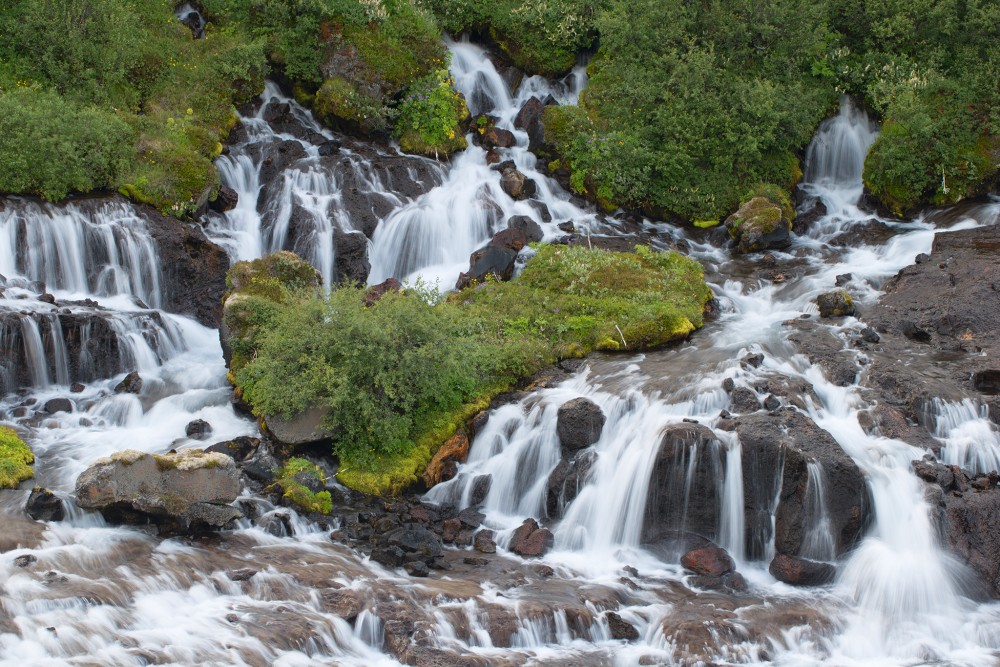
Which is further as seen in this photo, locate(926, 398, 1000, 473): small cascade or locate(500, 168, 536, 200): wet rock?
locate(500, 168, 536, 200): wet rock

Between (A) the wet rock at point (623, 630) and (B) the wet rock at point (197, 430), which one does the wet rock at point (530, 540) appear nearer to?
(A) the wet rock at point (623, 630)

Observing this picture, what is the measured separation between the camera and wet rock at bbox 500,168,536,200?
21938 millimetres

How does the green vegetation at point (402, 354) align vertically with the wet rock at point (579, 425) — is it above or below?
Result: above

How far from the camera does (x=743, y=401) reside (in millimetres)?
12969

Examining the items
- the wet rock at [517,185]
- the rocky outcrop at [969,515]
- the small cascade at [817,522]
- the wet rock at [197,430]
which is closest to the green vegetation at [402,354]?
the wet rock at [197,430]

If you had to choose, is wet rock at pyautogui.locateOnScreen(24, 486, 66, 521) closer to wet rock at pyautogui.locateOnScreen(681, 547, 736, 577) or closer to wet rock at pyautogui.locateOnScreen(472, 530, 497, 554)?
wet rock at pyautogui.locateOnScreen(472, 530, 497, 554)

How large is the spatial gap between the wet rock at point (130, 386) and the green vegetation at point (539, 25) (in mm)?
15262

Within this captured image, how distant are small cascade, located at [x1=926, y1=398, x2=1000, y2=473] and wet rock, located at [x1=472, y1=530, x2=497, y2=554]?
6138mm

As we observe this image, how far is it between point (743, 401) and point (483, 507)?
13.5ft

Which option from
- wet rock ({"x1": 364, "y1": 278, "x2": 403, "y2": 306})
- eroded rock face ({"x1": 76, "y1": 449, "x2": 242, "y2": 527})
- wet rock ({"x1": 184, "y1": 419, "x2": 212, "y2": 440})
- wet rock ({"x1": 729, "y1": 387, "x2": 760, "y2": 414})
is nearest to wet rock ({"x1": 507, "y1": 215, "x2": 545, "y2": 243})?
wet rock ({"x1": 364, "y1": 278, "x2": 403, "y2": 306})

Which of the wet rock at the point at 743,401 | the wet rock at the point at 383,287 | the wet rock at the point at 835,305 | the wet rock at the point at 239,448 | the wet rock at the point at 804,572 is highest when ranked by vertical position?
the wet rock at the point at 383,287

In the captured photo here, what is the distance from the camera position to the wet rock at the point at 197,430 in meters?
14.3

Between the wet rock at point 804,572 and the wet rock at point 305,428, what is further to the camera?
the wet rock at point 305,428

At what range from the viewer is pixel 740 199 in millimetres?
21906
